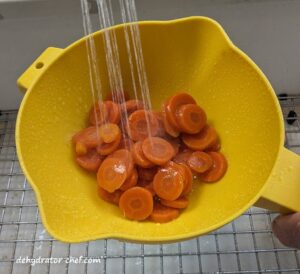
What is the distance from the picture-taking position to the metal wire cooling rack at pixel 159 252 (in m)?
0.80

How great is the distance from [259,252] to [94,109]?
17.6 inches

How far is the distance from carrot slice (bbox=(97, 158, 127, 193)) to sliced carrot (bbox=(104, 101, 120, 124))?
3.2 inches

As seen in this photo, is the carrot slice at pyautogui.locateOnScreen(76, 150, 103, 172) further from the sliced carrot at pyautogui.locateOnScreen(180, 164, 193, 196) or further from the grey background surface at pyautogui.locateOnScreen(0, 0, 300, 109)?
the grey background surface at pyautogui.locateOnScreen(0, 0, 300, 109)

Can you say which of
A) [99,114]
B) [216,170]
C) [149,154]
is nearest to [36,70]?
[99,114]

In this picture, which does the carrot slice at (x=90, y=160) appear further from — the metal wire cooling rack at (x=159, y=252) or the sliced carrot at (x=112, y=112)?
the metal wire cooling rack at (x=159, y=252)

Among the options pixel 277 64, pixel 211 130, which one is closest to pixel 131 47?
pixel 211 130

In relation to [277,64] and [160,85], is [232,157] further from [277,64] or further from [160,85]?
[277,64]

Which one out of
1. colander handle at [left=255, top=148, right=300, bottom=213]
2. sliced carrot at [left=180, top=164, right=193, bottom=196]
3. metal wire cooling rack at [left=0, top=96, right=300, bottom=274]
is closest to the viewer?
colander handle at [left=255, top=148, right=300, bottom=213]

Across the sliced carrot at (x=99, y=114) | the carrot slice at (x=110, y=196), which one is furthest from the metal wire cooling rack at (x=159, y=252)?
the sliced carrot at (x=99, y=114)

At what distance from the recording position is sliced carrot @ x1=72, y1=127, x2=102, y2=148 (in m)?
0.70

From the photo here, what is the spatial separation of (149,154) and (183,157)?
8 cm

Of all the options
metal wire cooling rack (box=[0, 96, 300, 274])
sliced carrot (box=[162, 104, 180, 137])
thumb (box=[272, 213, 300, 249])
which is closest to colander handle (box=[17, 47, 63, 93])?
sliced carrot (box=[162, 104, 180, 137])

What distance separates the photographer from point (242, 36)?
35.4 inches

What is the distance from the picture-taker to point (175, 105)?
72cm
